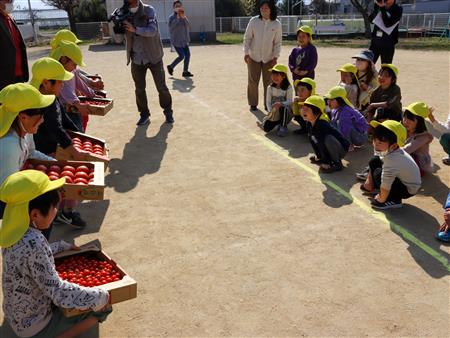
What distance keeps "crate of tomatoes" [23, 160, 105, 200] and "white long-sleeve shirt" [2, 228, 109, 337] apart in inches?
44.6

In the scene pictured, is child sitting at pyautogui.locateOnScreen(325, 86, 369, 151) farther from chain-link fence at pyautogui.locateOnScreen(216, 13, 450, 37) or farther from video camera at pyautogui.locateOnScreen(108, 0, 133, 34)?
chain-link fence at pyautogui.locateOnScreen(216, 13, 450, 37)

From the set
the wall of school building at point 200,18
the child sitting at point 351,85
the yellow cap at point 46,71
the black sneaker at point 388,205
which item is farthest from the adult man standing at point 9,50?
the wall of school building at point 200,18

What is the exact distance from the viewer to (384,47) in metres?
8.55

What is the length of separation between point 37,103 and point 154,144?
3.90 metres

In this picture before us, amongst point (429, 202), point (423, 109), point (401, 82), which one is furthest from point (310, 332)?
point (401, 82)

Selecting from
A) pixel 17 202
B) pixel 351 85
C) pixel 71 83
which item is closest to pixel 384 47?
pixel 351 85

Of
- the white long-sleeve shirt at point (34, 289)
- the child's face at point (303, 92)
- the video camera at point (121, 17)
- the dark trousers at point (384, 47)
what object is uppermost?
the video camera at point (121, 17)

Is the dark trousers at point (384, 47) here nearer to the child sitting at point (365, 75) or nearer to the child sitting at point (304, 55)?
the child sitting at point (365, 75)

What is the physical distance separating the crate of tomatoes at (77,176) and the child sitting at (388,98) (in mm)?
4530

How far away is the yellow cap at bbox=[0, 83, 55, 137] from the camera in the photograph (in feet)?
11.3

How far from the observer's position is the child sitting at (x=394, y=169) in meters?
4.72

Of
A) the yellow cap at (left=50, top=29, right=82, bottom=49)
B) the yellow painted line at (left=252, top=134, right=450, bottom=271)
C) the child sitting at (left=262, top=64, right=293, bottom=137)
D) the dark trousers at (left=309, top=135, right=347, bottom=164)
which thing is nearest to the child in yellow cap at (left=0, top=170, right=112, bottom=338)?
the yellow painted line at (left=252, top=134, right=450, bottom=271)

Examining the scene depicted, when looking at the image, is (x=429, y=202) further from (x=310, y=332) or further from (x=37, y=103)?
(x=37, y=103)

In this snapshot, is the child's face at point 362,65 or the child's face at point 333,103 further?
the child's face at point 362,65
